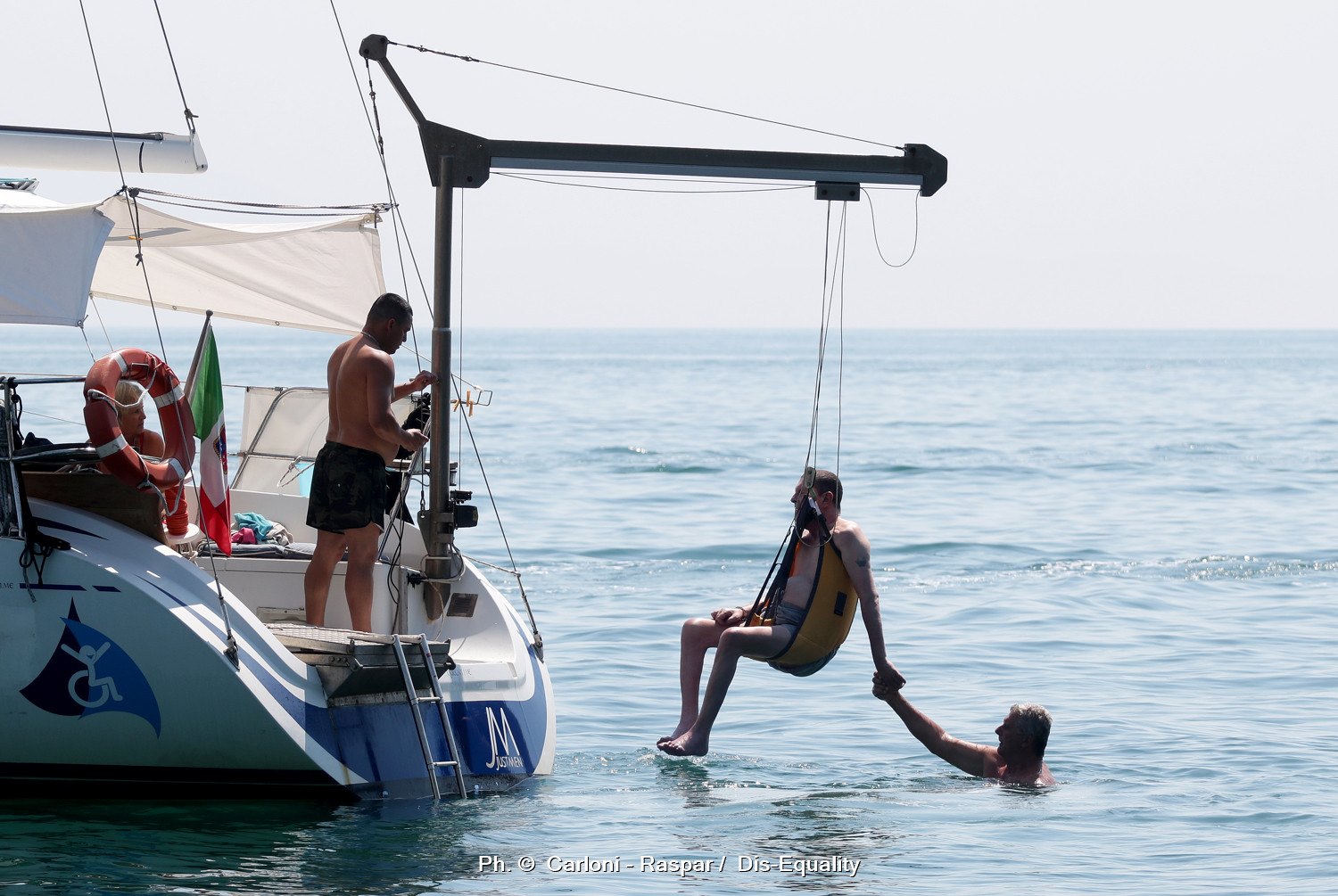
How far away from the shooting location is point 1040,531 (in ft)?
66.1

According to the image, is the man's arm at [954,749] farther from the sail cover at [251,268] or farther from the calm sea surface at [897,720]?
the sail cover at [251,268]

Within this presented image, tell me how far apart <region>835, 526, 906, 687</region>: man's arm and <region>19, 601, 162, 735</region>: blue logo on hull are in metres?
3.24

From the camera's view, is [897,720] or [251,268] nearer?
[251,268]

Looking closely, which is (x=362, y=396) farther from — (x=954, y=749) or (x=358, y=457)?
(x=954, y=749)

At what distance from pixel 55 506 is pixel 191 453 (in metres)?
0.60

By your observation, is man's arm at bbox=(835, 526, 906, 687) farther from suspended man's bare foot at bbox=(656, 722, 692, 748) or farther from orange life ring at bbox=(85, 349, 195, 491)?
orange life ring at bbox=(85, 349, 195, 491)

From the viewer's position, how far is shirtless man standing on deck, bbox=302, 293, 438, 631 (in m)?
7.25

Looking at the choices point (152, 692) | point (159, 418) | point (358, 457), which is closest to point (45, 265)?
point (159, 418)

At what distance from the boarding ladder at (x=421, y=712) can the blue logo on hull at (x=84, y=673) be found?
1.03 meters

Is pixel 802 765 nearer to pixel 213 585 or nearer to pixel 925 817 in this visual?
pixel 925 817

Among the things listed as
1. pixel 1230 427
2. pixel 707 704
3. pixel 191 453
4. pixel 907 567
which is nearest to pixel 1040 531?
pixel 907 567

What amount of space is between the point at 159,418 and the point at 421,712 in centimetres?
160

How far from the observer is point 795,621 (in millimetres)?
7930

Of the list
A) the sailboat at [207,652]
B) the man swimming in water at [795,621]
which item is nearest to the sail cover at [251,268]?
the sailboat at [207,652]
